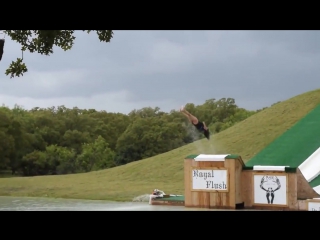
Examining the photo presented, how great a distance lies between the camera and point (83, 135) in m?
8.77

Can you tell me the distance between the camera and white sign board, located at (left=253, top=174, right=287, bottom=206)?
21.0ft

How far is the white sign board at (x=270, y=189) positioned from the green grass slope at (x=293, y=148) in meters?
0.86

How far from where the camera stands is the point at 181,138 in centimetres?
948

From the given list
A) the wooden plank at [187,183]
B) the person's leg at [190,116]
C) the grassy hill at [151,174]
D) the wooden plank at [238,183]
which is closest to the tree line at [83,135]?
the person's leg at [190,116]

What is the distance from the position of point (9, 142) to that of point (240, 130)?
554 centimetres

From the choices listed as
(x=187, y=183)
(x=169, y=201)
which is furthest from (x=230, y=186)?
(x=169, y=201)

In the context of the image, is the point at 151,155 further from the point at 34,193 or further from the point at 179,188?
the point at 34,193

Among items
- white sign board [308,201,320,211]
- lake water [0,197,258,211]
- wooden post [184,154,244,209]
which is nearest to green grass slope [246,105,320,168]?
wooden post [184,154,244,209]

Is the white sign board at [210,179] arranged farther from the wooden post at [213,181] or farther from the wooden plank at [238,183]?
the wooden plank at [238,183]

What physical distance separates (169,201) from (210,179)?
1.12 meters

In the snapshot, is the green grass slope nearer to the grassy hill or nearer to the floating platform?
the floating platform

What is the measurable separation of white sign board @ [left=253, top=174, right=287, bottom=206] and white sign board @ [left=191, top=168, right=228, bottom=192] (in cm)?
42

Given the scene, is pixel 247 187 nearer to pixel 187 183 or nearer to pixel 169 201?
pixel 187 183
